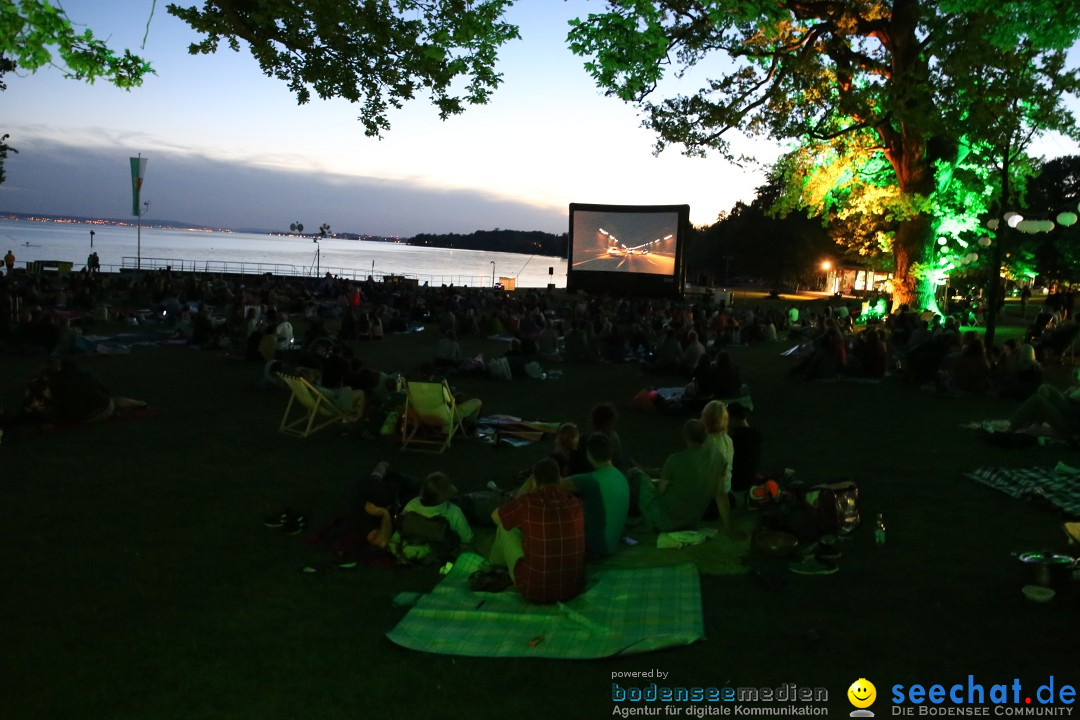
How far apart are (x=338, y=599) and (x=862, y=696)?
8.10 ft

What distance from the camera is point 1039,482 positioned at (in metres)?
5.99

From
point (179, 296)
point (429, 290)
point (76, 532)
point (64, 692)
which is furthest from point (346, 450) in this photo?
point (429, 290)

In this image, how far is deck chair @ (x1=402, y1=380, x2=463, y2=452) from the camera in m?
7.50

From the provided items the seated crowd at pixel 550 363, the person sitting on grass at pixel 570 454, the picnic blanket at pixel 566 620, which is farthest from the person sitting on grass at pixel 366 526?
the person sitting on grass at pixel 570 454

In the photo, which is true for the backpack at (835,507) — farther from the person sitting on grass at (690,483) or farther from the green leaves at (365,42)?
the green leaves at (365,42)

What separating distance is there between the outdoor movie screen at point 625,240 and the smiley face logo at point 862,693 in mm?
28751

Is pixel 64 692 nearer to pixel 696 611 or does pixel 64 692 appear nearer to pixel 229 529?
pixel 229 529

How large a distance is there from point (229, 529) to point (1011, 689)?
4.31m

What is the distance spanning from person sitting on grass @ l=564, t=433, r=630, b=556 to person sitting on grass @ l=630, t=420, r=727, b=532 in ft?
1.45

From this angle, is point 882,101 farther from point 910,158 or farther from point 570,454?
point 570,454

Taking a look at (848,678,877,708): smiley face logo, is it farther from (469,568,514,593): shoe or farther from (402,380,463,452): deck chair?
(402,380,463,452): deck chair

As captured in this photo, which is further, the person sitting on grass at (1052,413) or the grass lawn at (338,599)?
the person sitting on grass at (1052,413)

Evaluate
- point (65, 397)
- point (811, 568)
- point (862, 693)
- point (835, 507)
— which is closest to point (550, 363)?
point (65, 397)

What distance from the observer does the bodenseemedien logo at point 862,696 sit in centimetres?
299
